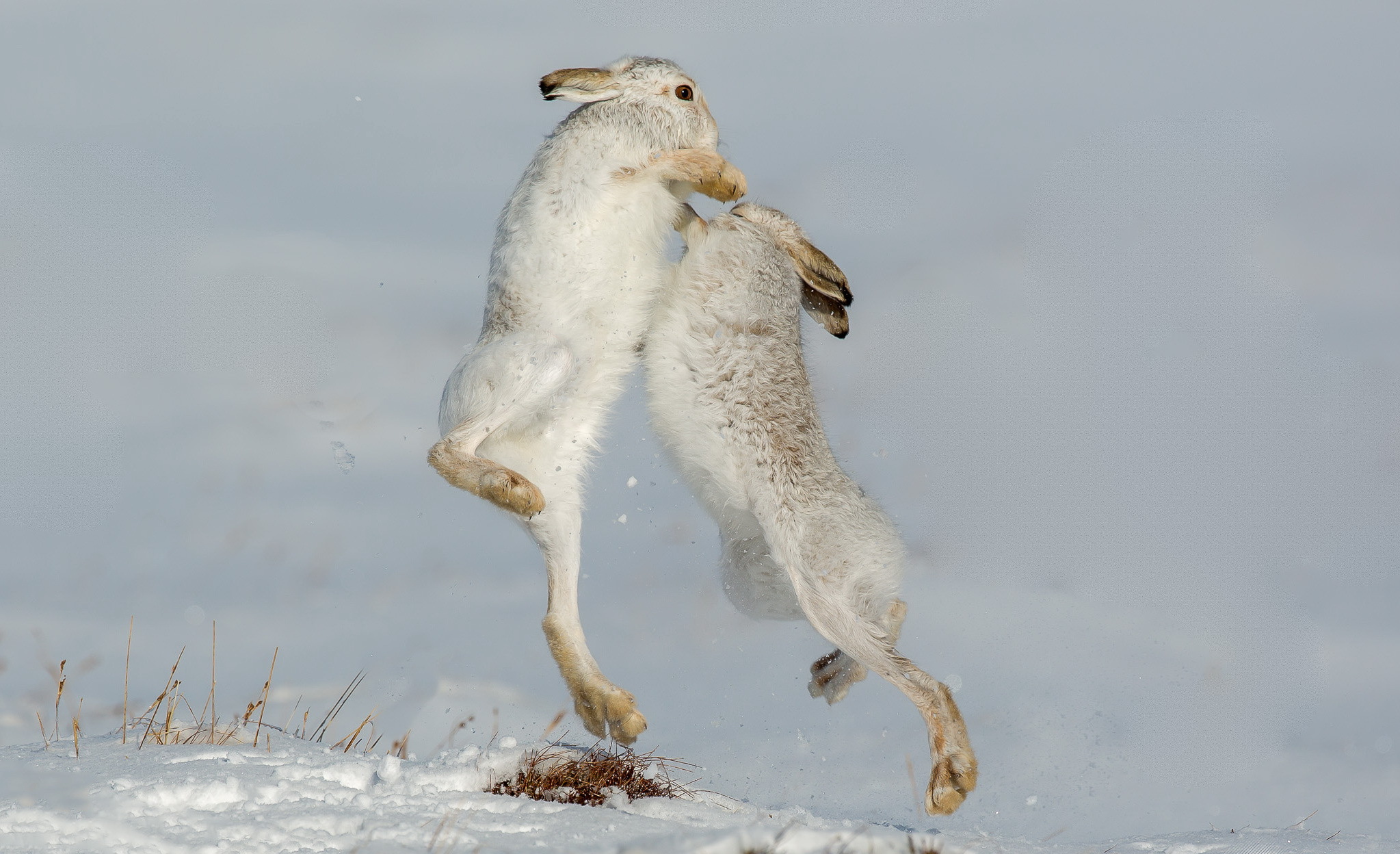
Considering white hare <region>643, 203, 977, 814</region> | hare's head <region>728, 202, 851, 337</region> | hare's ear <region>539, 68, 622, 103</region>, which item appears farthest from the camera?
hare's head <region>728, 202, 851, 337</region>

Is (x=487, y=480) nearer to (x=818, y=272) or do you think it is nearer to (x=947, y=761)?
(x=818, y=272)

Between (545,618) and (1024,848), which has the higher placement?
(545,618)

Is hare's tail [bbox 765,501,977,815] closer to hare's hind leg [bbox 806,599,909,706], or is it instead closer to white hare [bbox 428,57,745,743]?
hare's hind leg [bbox 806,599,909,706]

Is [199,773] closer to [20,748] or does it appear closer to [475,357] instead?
[20,748]

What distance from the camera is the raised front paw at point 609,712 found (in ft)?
18.5

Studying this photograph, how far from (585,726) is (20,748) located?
268 cm

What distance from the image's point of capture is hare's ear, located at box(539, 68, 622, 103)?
602 centimetres

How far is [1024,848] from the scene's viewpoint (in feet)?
18.9

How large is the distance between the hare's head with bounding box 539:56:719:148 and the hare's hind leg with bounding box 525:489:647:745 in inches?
81.1

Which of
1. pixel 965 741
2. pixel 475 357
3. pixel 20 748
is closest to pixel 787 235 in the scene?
pixel 475 357

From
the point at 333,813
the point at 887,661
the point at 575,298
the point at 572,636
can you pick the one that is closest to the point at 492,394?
the point at 575,298

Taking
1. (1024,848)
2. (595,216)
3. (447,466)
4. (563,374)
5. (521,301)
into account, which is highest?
(595,216)

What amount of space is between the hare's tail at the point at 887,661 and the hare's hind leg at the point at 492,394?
138 cm

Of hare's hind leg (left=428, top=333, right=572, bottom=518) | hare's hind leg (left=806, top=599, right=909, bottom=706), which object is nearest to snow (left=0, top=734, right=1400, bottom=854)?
hare's hind leg (left=806, top=599, right=909, bottom=706)
